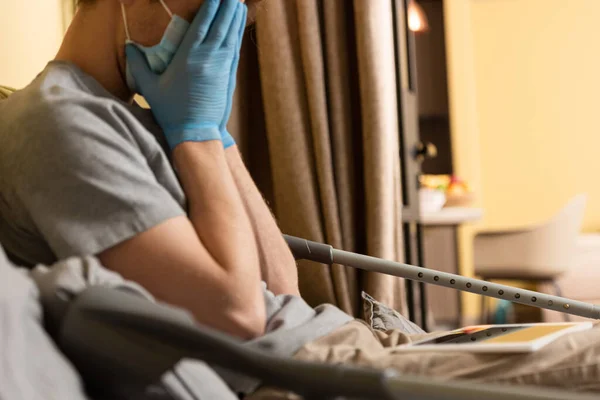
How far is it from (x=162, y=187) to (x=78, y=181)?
0.10 metres

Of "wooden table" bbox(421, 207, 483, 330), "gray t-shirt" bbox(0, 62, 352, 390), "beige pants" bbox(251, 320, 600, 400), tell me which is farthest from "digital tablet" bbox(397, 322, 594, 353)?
"wooden table" bbox(421, 207, 483, 330)

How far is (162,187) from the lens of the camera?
2.82ft

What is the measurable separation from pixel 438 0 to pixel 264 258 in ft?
14.4

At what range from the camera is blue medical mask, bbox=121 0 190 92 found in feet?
3.11

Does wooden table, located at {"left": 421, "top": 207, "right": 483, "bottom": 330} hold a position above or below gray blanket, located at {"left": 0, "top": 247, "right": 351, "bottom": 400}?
below

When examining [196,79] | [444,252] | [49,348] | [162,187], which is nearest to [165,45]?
[196,79]

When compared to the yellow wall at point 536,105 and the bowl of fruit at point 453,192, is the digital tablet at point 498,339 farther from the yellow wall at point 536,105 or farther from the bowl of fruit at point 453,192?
the yellow wall at point 536,105

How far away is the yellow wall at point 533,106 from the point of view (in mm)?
5406

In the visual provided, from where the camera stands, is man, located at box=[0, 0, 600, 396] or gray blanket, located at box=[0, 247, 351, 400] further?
man, located at box=[0, 0, 600, 396]

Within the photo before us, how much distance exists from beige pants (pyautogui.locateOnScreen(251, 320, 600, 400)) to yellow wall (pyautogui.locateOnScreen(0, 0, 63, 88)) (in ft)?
2.91

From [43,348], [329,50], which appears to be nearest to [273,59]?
[329,50]

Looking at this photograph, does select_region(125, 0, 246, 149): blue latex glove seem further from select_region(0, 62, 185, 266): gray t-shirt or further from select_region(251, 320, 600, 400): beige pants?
select_region(251, 320, 600, 400): beige pants

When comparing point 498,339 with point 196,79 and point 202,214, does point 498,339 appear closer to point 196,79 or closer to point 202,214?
point 202,214

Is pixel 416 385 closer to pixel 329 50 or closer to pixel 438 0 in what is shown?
pixel 329 50
